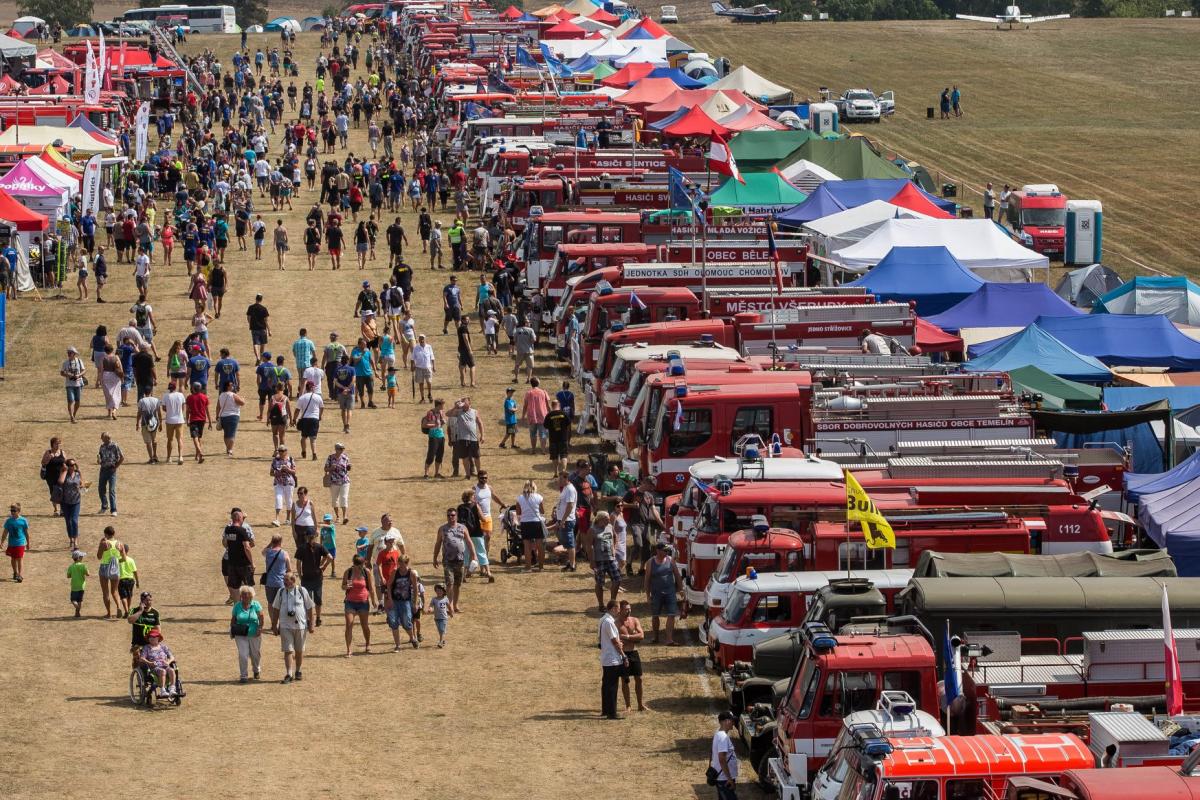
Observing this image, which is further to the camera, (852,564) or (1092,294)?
(1092,294)

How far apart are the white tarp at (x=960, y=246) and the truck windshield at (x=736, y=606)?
20032mm

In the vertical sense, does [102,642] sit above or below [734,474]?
below

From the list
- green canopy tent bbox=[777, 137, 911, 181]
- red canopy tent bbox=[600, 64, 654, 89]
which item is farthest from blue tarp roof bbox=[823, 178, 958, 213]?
red canopy tent bbox=[600, 64, 654, 89]

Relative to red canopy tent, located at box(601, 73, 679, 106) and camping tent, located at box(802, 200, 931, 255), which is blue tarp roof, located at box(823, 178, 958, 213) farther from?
red canopy tent, located at box(601, 73, 679, 106)

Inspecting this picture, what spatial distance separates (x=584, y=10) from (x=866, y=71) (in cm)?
1824

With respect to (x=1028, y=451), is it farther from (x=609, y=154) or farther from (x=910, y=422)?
(x=609, y=154)

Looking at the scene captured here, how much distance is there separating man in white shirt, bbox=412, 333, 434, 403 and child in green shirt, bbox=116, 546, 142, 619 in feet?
38.6

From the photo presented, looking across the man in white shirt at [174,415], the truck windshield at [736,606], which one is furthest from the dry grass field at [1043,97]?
the truck windshield at [736,606]

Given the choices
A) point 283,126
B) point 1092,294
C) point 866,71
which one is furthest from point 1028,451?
point 866,71

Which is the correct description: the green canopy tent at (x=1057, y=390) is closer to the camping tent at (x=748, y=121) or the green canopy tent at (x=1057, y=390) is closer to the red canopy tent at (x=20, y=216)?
the red canopy tent at (x=20, y=216)

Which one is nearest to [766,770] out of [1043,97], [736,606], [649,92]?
[736,606]

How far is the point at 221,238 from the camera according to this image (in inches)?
1999

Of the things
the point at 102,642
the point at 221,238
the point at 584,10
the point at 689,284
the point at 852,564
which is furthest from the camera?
the point at 584,10

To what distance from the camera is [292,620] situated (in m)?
24.6
